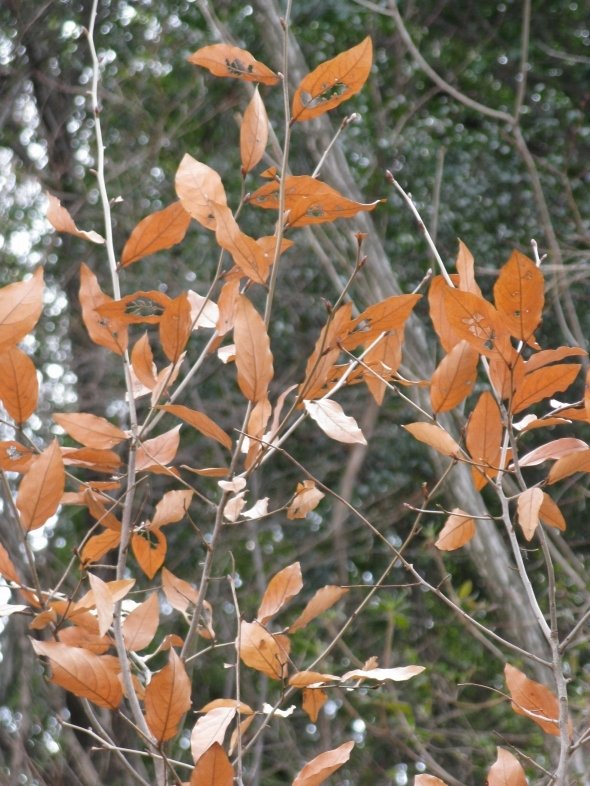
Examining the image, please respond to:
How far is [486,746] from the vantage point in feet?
9.33

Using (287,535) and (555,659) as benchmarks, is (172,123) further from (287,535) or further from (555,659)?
(555,659)

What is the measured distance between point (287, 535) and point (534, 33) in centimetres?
205

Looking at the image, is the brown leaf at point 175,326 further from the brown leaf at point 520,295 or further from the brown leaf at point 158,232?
the brown leaf at point 520,295

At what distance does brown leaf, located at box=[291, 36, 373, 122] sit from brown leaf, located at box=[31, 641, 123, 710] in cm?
39

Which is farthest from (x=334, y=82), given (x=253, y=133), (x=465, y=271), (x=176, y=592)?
(x=176, y=592)

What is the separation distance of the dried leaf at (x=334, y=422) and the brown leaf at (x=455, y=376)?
0.08 m

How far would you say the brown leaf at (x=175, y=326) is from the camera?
0.71 meters

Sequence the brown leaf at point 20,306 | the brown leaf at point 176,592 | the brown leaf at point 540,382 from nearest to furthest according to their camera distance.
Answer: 1. the brown leaf at point 20,306
2. the brown leaf at point 540,382
3. the brown leaf at point 176,592

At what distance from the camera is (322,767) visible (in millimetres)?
635

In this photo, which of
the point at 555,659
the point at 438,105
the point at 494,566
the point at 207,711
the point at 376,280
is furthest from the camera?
the point at 438,105

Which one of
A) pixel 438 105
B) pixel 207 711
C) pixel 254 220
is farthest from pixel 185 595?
pixel 438 105

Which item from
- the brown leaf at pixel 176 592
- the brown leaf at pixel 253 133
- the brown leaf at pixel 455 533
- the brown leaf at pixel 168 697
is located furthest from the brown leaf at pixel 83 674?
the brown leaf at pixel 253 133

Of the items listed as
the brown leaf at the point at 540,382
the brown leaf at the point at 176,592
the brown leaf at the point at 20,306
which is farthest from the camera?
the brown leaf at the point at 176,592

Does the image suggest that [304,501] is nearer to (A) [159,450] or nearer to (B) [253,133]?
(A) [159,450]
